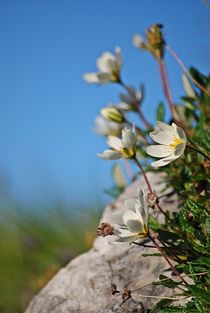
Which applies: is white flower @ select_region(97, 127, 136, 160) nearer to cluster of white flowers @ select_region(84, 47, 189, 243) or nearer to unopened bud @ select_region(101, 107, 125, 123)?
cluster of white flowers @ select_region(84, 47, 189, 243)

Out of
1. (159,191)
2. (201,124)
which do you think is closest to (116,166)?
(159,191)

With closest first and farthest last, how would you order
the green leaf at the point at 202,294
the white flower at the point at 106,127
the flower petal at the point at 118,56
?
the green leaf at the point at 202,294, the flower petal at the point at 118,56, the white flower at the point at 106,127

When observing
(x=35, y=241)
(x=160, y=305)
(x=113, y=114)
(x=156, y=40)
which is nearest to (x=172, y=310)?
(x=160, y=305)

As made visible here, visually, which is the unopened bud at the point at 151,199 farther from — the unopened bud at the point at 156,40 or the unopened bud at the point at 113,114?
the unopened bud at the point at 156,40

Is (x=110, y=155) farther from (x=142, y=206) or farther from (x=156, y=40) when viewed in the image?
(x=156, y=40)

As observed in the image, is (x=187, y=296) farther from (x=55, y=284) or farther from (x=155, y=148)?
(x=55, y=284)

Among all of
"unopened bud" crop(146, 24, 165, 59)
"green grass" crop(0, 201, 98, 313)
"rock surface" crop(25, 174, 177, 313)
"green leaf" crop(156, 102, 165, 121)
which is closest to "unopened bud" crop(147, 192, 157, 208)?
"rock surface" crop(25, 174, 177, 313)

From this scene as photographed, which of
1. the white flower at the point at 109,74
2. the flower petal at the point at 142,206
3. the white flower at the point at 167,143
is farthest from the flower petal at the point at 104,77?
the flower petal at the point at 142,206
